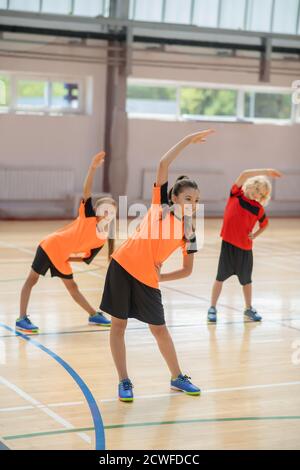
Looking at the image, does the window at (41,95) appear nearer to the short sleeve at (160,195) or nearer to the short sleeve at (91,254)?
the short sleeve at (91,254)

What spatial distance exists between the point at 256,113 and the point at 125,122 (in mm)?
3241

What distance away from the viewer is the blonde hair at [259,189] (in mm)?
7410

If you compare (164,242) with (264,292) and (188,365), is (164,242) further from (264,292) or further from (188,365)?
(264,292)

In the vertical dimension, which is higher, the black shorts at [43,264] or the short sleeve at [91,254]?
the short sleeve at [91,254]

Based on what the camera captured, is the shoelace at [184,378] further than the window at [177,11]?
No

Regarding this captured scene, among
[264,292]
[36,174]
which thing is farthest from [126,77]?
[264,292]

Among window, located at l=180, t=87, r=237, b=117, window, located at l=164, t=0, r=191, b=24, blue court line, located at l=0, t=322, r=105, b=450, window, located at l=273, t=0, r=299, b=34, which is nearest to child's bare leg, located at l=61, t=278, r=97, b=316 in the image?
blue court line, located at l=0, t=322, r=105, b=450

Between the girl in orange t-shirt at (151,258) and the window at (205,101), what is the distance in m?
12.0

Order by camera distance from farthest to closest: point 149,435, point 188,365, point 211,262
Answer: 1. point 211,262
2. point 188,365
3. point 149,435

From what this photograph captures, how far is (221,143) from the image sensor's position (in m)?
17.2

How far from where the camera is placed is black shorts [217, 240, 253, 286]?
24.9ft

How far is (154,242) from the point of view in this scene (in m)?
5.16

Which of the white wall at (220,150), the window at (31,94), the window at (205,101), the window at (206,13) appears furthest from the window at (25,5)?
the window at (205,101)

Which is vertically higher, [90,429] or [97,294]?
[90,429]
